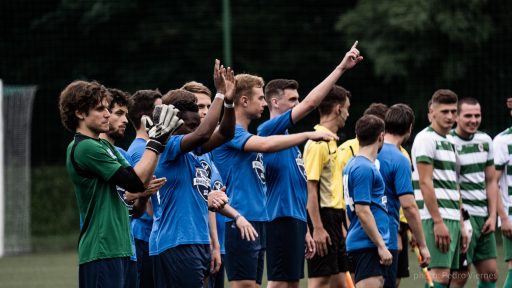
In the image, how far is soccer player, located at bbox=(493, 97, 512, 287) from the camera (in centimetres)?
930

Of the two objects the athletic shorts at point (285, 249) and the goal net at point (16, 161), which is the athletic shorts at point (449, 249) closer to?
the athletic shorts at point (285, 249)

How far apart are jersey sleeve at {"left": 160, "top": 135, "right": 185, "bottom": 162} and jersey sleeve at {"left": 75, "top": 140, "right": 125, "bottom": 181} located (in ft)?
1.98

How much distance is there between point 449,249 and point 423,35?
14198 millimetres

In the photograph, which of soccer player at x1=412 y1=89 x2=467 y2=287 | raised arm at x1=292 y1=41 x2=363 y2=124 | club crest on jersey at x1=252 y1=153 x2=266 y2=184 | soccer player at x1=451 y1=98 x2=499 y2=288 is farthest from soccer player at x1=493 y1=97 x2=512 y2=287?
raised arm at x1=292 y1=41 x2=363 y2=124

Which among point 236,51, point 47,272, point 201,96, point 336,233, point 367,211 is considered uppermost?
point 236,51

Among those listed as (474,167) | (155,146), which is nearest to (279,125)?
(155,146)

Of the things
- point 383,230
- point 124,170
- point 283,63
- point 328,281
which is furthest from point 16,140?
point 124,170

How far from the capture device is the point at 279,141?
6711mm

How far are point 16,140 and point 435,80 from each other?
30.0 ft

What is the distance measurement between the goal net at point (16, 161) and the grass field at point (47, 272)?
0.88 metres

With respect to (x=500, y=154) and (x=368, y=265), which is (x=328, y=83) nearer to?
(x=368, y=265)

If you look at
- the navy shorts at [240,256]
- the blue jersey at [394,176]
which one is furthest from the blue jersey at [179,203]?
the blue jersey at [394,176]

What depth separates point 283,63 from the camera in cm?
2406

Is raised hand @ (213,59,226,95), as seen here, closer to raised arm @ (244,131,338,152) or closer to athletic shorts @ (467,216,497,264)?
raised arm @ (244,131,338,152)
